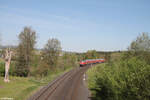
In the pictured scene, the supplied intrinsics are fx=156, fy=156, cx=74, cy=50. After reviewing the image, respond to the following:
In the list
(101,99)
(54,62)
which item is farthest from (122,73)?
(54,62)

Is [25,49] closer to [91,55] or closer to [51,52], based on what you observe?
[51,52]

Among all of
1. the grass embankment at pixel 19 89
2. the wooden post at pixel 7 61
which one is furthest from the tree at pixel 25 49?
the grass embankment at pixel 19 89

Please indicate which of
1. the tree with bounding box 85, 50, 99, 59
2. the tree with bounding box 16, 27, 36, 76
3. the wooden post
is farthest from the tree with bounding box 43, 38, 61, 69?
the tree with bounding box 85, 50, 99, 59

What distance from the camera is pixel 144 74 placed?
33.2ft

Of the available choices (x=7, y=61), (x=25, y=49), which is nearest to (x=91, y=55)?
(x=25, y=49)

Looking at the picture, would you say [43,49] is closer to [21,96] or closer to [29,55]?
[29,55]

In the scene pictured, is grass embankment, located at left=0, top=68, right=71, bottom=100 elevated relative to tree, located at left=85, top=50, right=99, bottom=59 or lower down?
lower down

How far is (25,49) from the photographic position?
1793 inches

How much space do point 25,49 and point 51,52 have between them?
52.7 feet

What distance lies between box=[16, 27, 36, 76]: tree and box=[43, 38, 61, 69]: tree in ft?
35.5

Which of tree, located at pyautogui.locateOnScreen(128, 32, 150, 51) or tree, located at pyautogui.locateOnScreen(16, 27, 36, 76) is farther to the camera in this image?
tree, located at pyautogui.locateOnScreen(16, 27, 36, 76)

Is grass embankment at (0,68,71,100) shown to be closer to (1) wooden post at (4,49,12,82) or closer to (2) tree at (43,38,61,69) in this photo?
(1) wooden post at (4,49,12,82)

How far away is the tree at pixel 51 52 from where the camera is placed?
58.3 m

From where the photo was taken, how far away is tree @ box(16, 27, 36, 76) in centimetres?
4556
